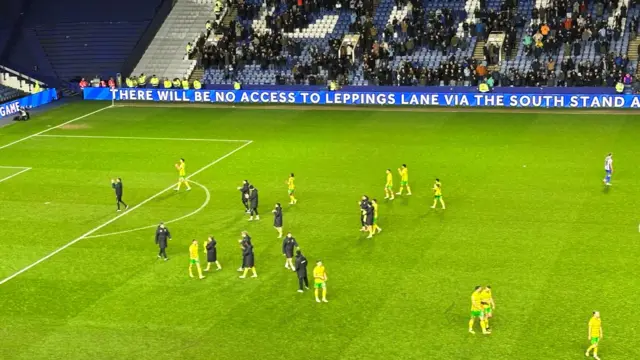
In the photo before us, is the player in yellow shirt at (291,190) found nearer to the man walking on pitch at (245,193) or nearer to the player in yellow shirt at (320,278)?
the man walking on pitch at (245,193)

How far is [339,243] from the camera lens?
3509 centimetres

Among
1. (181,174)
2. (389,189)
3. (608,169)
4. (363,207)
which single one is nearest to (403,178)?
(389,189)

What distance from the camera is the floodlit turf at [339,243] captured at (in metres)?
26.9

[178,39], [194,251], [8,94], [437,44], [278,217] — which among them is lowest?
[194,251]

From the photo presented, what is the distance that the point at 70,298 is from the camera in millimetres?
30453

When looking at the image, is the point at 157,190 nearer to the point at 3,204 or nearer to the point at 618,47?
the point at 3,204

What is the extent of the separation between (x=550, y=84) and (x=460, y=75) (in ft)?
19.7

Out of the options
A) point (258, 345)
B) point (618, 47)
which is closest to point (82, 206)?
point (258, 345)

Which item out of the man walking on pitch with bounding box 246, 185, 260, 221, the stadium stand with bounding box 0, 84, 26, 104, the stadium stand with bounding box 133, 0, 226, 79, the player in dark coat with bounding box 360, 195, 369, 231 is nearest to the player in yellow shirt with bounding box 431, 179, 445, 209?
the player in dark coat with bounding box 360, 195, 369, 231

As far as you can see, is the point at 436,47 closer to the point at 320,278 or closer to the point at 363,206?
the point at 363,206

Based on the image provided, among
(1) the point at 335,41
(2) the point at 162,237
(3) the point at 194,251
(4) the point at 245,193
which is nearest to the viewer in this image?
(3) the point at 194,251

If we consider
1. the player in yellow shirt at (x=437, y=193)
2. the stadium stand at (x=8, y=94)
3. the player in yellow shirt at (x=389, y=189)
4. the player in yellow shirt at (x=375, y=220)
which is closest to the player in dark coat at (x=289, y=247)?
the player in yellow shirt at (x=375, y=220)

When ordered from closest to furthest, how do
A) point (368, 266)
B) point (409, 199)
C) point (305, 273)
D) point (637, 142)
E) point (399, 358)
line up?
1. point (399, 358)
2. point (305, 273)
3. point (368, 266)
4. point (409, 199)
5. point (637, 142)

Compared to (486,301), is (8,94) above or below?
above
